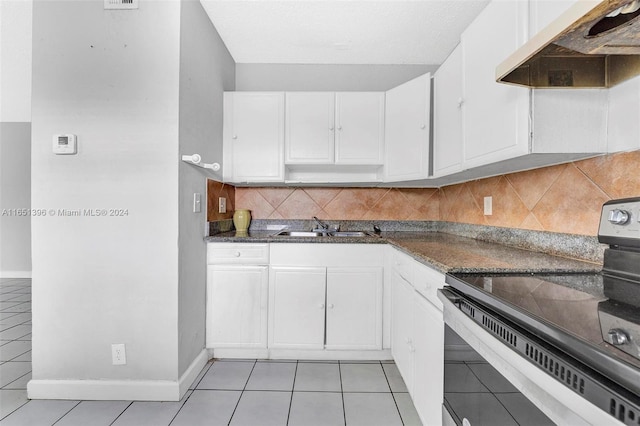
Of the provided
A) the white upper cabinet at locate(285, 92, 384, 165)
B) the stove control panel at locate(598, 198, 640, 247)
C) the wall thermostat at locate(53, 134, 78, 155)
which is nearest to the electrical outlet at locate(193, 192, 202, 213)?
the wall thermostat at locate(53, 134, 78, 155)

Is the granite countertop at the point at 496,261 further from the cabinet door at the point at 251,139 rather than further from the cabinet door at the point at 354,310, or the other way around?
the cabinet door at the point at 251,139

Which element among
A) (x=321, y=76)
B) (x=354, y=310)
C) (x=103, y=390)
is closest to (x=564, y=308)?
(x=354, y=310)

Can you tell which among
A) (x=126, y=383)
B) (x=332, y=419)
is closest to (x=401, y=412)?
(x=332, y=419)

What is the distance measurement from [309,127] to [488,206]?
4.71 feet

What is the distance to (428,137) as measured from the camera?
7.05 feet

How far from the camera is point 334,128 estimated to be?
2436 millimetres

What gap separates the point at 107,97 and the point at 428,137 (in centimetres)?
204

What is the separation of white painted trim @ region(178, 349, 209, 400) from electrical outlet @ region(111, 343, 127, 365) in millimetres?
342

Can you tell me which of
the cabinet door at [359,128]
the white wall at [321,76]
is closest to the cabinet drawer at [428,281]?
the cabinet door at [359,128]

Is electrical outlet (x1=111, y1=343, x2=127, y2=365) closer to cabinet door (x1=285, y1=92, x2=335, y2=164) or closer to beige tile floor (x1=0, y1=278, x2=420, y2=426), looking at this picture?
beige tile floor (x1=0, y1=278, x2=420, y2=426)

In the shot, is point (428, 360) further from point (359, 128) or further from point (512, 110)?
point (359, 128)

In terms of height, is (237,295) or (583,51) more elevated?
(583,51)

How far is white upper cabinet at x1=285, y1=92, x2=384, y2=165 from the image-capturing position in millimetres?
2420

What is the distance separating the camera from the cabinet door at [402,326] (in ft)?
5.30
